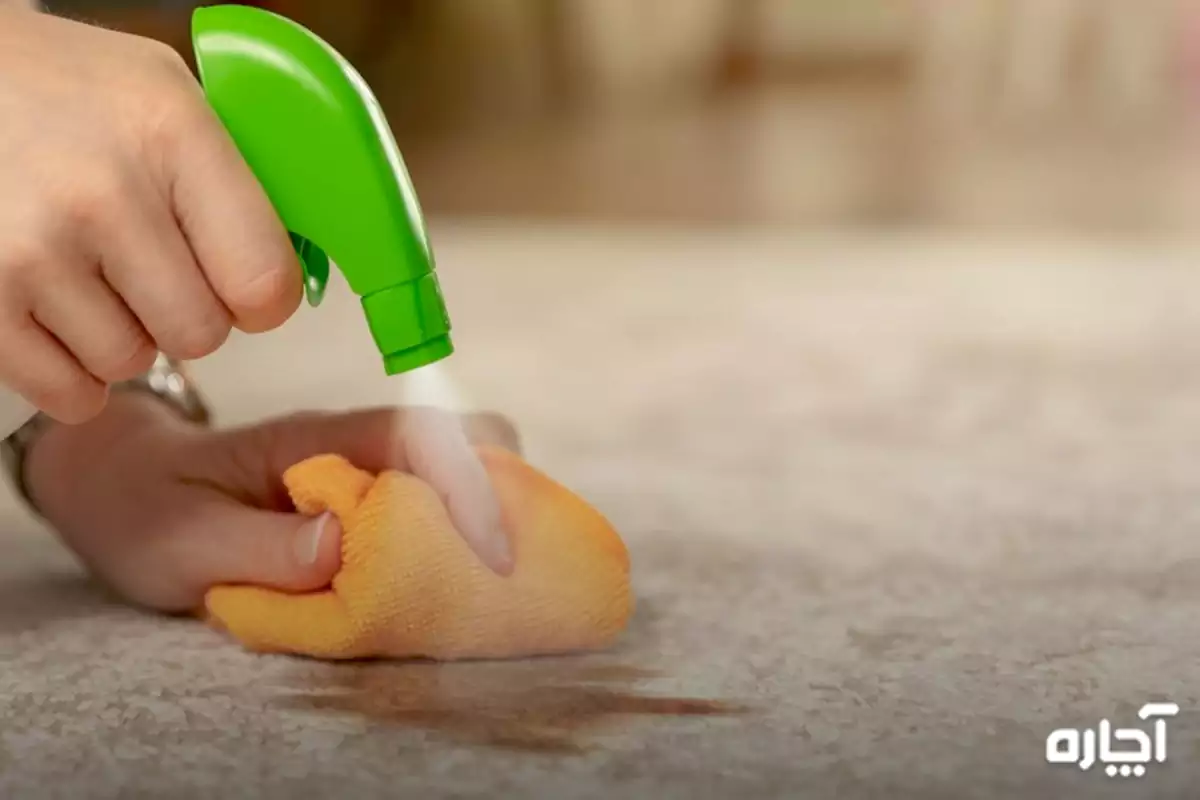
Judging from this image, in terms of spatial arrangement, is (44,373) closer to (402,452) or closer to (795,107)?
(402,452)

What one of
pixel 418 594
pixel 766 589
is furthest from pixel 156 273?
pixel 766 589

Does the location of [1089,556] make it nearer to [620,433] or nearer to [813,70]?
[620,433]

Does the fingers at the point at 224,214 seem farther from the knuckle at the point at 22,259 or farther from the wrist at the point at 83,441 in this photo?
the wrist at the point at 83,441

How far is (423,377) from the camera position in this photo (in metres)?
0.52

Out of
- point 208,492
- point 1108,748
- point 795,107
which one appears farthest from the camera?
point 795,107

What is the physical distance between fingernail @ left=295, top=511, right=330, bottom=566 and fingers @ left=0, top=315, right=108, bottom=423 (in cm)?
7

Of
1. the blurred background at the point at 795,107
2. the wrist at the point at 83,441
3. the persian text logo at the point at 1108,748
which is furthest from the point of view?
the blurred background at the point at 795,107

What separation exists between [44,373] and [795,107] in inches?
61.3

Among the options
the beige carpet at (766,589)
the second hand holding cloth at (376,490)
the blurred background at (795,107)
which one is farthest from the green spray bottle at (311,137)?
the blurred background at (795,107)

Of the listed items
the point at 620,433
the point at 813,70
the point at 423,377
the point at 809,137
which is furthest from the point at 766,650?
the point at 813,70

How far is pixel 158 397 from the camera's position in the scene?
559 mm

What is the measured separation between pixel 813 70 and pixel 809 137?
1.08 ft

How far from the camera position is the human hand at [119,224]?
0.39 m

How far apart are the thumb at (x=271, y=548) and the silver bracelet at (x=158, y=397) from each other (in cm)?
8
